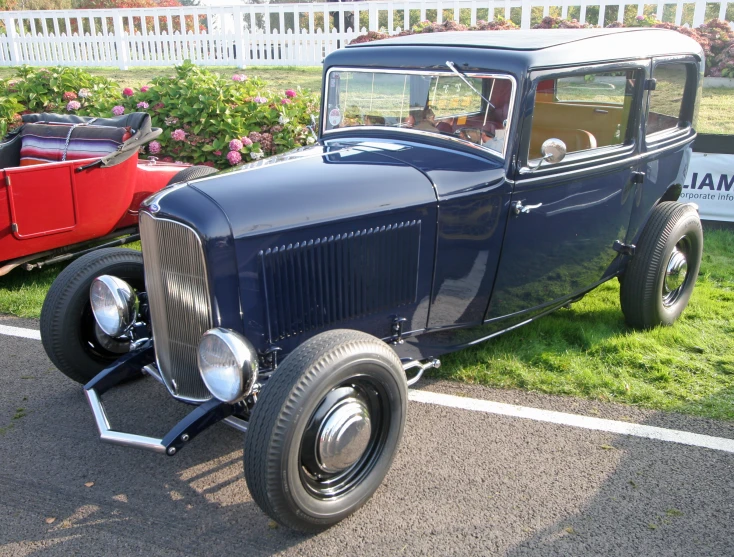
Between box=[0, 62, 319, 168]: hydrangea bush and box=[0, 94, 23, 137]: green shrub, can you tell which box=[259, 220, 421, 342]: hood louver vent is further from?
box=[0, 94, 23, 137]: green shrub

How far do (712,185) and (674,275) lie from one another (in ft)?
7.05

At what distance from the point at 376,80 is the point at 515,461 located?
2079 millimetres

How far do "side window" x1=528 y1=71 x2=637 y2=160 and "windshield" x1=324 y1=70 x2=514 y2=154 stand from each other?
302 millimetres

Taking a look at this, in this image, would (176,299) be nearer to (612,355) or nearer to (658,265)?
(612,355)

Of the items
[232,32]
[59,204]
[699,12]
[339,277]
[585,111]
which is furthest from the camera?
[232,32]

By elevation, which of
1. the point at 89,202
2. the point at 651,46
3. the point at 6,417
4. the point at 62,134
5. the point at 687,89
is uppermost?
the point at 651,46

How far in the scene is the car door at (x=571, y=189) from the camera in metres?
3.33

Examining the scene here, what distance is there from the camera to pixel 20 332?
4.30m

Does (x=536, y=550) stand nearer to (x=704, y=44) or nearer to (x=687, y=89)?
(x=687, y=89)

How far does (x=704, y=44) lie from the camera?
10.8 m

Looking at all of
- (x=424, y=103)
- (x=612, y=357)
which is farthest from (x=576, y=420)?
(x=424, y=103)

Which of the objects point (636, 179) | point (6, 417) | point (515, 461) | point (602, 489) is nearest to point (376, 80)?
point (636, 179)

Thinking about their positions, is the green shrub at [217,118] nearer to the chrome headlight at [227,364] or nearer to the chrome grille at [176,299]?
the chrome grille at [176,299]

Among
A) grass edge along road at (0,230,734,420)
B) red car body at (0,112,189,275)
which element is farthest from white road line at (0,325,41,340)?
red car body at (0,112,189,275)
